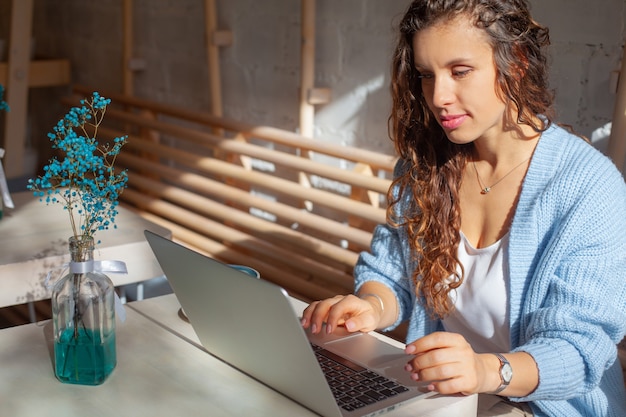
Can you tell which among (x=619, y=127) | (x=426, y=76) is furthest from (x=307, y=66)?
(x=426, y=76)

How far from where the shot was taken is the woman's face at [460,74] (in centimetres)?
130

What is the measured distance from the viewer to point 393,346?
1.25m

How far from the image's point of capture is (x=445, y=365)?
3.50 ft

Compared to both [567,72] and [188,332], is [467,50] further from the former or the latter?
[567,72]

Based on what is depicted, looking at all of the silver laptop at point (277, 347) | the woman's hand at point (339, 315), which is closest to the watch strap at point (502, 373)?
the silver laptop at point (277, 347)

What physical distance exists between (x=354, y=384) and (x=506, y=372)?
0.21m

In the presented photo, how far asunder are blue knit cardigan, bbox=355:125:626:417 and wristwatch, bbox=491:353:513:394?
0.06m

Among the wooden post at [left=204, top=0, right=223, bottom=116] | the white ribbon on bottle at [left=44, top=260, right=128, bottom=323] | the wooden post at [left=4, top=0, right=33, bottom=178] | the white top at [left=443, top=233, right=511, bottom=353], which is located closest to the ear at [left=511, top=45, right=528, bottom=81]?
the white top at [left=443, top=233, right=511, bottom=353]

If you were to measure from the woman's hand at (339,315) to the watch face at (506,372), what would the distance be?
0.75 ft

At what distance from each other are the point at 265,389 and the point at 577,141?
65cm

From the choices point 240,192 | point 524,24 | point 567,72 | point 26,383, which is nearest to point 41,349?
point 26,383

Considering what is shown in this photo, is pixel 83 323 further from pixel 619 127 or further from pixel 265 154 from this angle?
pixel 265 154

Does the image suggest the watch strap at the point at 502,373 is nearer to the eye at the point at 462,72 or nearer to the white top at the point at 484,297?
the white top at the point at 484,297

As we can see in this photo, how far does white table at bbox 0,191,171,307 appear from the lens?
5.24 ft
